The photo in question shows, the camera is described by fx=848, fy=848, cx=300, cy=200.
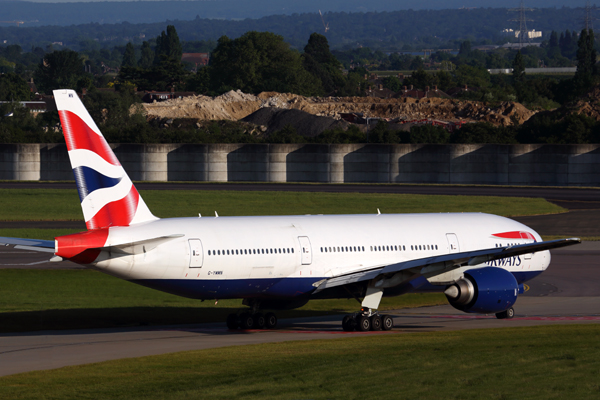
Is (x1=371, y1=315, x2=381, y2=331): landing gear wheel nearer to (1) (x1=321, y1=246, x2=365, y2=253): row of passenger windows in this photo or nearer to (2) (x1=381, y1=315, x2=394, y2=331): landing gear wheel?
(2) (x1=381, y1=315, x2=394, y2=331): landing gear wheel

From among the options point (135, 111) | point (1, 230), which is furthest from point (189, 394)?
point (135, 111)

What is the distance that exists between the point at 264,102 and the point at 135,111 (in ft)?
101

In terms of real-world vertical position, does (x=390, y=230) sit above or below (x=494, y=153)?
below

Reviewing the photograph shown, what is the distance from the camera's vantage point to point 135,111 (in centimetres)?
16062

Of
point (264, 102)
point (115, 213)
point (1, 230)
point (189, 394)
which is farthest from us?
point (264, 102)

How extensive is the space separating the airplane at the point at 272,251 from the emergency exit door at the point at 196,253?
38 mm

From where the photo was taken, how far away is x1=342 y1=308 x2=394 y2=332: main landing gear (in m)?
32.6

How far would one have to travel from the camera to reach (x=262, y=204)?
274ft

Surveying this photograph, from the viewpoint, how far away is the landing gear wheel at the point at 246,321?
33.8 metres

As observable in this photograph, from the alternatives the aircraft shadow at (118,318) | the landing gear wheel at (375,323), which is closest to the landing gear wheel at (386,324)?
the landing gear wheel at (375,323)

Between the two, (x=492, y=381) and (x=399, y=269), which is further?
(x=399, y=269)

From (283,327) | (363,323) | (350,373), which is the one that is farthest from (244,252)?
(350,373)

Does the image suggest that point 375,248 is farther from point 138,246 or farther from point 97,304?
point 97,304

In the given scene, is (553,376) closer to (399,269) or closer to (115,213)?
(399,269)
